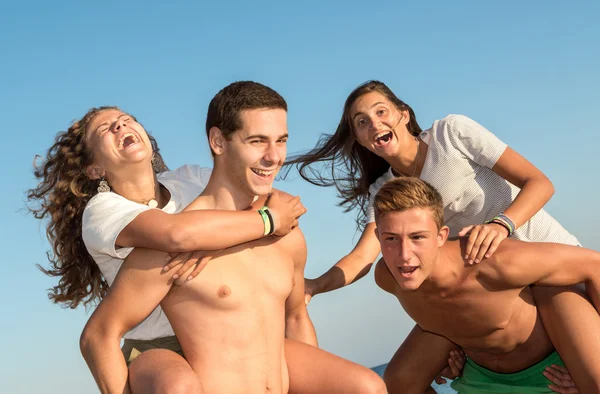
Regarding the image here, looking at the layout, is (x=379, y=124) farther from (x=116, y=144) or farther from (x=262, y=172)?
(x=116, y=144)

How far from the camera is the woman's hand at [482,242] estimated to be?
4.86 m

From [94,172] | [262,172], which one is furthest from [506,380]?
[94,172]

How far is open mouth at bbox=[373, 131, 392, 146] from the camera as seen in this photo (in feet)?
19.5

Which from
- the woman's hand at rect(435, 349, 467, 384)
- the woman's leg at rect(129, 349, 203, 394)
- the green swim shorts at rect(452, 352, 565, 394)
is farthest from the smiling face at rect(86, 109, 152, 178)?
the green swim shorts at rect(452, 352, 565, 394)

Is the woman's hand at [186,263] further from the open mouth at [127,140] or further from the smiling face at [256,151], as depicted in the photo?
the open mouth at [127,140]

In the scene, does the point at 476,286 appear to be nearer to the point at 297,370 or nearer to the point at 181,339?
the point at 297,370

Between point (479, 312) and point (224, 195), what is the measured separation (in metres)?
2.02

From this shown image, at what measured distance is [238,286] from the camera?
4.20m

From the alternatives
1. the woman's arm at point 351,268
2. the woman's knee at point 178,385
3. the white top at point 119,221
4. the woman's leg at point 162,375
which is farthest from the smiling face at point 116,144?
the woman's knee at point 178,385

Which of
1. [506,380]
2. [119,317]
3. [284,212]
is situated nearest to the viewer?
[119,317]

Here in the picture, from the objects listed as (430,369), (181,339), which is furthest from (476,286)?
(181,339)

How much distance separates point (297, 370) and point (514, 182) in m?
2.42

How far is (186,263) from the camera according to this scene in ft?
13.5

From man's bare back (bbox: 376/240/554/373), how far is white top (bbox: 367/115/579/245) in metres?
0.78
